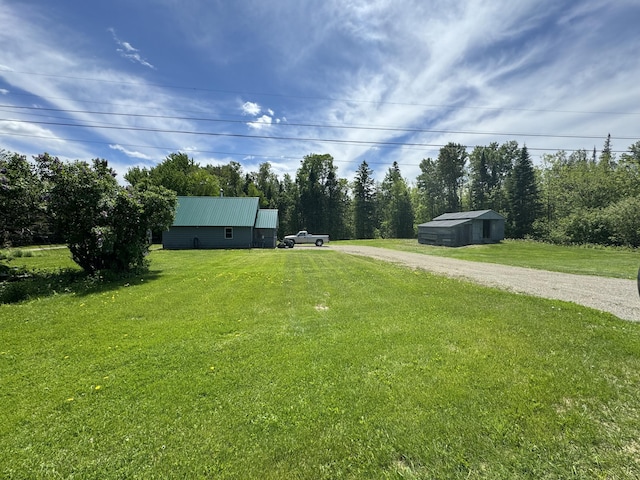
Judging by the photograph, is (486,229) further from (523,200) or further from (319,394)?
(319,394)

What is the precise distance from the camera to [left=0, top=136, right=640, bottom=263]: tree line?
8617 millimetres

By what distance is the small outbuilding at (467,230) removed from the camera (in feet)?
86.3

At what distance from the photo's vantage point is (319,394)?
3.07 metres

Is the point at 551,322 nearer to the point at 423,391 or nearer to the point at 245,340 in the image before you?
the point at 423,391

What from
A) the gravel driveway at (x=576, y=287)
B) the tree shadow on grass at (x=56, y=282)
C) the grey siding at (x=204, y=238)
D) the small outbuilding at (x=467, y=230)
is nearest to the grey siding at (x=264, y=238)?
the grey siding at (x=204, y=238)

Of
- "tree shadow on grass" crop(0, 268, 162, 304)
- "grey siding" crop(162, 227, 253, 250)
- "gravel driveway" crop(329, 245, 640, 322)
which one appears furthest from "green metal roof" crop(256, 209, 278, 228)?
"gravel driveway" crop(329, 245, 640, 322)

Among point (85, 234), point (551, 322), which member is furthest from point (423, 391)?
point (85, 234)

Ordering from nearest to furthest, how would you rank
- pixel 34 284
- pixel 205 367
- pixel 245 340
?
pixel 205 367 → pixel 245 340 → pixel 34 284

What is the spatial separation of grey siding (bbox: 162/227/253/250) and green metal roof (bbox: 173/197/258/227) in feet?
1.79

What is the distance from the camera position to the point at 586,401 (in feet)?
9.67

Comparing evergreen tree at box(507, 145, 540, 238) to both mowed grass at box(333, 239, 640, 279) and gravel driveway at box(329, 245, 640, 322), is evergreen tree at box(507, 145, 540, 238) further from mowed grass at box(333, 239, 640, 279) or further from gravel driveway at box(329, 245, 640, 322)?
gravel driveway at box(329, 245, 640, 322)

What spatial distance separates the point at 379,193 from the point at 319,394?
51599 mm

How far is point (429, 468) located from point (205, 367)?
271cm

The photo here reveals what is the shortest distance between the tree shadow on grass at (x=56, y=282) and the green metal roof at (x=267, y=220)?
16.4 meters
